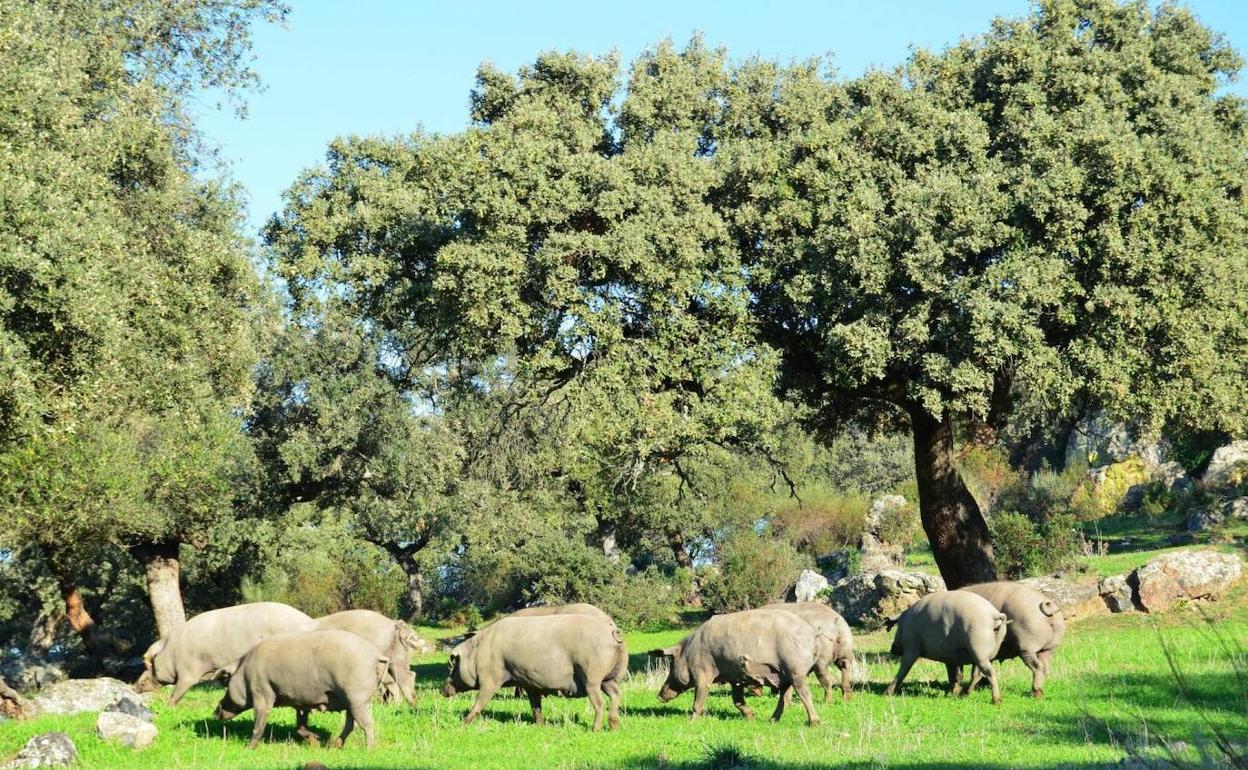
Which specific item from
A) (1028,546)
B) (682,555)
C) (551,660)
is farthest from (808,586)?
(551,660)

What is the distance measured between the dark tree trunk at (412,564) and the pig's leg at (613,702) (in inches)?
1503

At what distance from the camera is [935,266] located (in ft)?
70.1

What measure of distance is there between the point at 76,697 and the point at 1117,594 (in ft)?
70.4

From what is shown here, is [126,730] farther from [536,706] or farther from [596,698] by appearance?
[596,698]

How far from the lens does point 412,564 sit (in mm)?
56562

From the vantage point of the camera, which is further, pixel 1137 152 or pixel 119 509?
pixel 119 509

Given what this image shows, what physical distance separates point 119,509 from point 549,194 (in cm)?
1352

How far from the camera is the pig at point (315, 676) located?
14945 millimetres

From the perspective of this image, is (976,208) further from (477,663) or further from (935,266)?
(477,663)

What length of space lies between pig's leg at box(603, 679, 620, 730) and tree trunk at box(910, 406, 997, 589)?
1164cm

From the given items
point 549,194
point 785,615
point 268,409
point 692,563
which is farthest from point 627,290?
point 692,563

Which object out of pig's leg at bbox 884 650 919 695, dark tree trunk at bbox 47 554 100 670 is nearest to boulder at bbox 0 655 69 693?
dark tree trunk at bbox 47 554 100 670

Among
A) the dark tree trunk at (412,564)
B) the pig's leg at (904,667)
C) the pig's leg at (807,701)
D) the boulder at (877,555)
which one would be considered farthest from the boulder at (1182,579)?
the dark tree trunk at (412,564)

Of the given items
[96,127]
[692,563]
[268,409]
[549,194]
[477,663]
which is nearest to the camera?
[477,663]
